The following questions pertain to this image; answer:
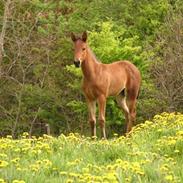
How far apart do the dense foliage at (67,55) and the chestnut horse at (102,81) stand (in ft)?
15.8

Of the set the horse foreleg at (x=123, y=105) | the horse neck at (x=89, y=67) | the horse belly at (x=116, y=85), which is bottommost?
the horse foreleg at (x=123, y=105)

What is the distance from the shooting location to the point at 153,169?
650 cm

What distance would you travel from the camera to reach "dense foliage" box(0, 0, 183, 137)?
21.3m

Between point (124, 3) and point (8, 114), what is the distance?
7.15 meters

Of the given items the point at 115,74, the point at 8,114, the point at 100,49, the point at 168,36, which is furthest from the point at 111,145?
the point at 8,114

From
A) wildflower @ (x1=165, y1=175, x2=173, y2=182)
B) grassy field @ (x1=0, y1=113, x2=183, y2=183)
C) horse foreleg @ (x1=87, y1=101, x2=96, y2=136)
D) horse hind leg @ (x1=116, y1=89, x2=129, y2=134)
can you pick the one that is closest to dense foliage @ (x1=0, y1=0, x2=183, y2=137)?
horse hind leg @ (x1=116, y1=89, x2=129, y2=134)

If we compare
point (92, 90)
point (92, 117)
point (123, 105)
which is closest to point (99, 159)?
point (92, 117)

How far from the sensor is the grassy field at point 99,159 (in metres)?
6.30

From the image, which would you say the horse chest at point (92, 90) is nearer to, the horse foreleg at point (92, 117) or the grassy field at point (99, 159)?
the horse foreleg at point (92, 117)

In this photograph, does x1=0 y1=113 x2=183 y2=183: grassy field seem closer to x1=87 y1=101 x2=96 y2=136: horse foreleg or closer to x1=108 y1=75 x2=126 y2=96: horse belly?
A: x1=87 y1=101 x2=96 y2=136: horse foreleg

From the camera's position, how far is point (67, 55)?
2411 centimetres

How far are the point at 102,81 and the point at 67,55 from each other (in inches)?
391

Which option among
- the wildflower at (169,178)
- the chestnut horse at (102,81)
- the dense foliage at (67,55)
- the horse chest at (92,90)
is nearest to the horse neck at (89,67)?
the chestnut horse at (102,81)

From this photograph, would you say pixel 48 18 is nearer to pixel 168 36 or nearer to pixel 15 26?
pixel 15 26
